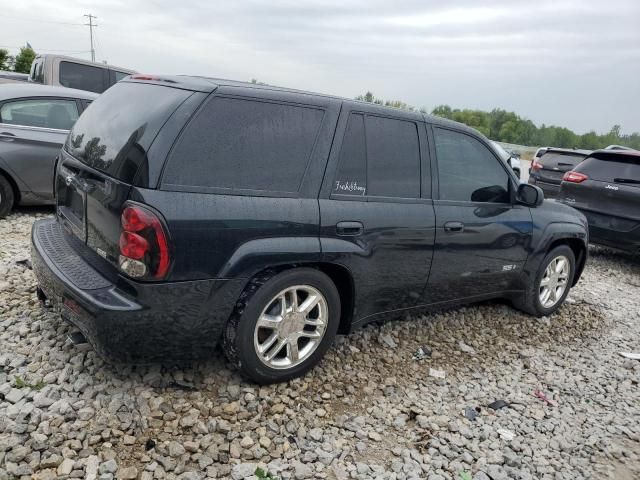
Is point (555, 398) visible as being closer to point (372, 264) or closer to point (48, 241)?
point (372, 264)

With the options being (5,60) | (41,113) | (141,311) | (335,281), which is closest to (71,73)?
(41,113)

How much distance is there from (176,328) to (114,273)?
0.43 m

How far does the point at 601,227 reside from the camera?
6996 millimetres

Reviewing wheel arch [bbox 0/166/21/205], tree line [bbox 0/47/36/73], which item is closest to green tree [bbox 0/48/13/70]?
tree line [bbox 0/47/36/73]

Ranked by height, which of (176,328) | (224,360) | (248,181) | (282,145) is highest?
(282,145)

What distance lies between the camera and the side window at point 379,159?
3137 mm

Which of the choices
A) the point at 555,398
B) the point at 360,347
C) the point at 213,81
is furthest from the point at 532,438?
the point at 213,81

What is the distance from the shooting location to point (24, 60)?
1516 inches

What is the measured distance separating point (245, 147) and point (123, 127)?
0.68 metres

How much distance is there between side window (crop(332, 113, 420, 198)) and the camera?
3.14 m

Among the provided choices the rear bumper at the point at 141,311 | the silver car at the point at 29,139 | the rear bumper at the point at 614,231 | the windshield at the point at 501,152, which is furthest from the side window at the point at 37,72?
the rear bumper at the point at 614,231

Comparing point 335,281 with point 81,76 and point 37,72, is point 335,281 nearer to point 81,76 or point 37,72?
point 81,76

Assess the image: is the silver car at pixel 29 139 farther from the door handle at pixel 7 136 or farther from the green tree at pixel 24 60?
the green tree at pixel 24 60

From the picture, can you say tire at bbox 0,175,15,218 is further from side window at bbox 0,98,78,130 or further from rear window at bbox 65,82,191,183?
rear window at bbox 65,82,191,183
